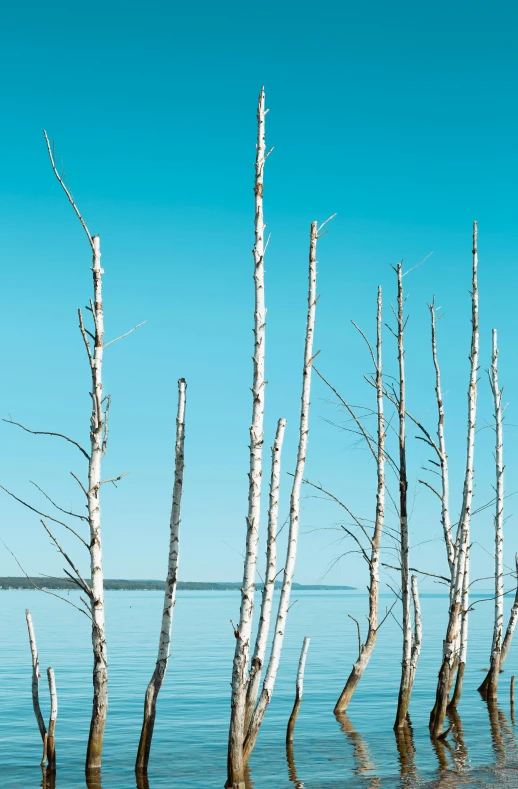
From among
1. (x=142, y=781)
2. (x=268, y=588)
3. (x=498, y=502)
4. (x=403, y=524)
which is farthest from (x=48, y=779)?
(x=498, y=502)

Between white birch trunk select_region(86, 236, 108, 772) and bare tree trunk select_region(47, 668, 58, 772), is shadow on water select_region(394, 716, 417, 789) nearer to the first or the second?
white birch trunk select_region(86, 236, 108, 772)

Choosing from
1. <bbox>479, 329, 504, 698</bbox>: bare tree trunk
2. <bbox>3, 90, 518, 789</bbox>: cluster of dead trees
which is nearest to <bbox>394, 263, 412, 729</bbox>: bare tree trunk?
<bbox>3, 90, 518, 789</bbox>: cluster of dead trees

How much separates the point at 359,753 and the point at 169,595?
699cm

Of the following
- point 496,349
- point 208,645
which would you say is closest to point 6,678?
point 208,645

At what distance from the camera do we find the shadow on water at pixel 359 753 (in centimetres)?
1569

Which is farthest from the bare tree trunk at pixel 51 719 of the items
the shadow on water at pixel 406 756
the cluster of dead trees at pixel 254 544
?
the shadow on water at pixel 406 756

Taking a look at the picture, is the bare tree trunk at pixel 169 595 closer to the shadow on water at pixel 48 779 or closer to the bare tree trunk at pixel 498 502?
the shadow on water at pixel 48 779

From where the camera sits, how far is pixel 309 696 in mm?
28906

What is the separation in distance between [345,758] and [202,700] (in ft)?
37.8

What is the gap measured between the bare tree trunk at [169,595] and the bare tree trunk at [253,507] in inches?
71.4

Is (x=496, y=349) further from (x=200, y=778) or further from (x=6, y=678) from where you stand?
(x=6, y=678)

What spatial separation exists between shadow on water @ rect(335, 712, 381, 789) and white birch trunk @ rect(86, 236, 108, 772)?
16.7ft

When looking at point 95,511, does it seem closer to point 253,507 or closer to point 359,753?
point 253,507

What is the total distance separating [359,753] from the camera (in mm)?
18297
